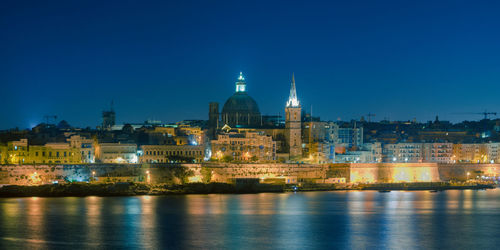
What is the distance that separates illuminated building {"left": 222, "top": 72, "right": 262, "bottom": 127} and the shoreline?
42.7 feet

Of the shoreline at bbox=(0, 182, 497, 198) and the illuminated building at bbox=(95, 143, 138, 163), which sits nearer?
the shoreline at bbox=(0, 182, 497, 198)

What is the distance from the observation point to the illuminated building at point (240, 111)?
186ft

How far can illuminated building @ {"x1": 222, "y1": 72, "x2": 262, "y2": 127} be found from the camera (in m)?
56.6

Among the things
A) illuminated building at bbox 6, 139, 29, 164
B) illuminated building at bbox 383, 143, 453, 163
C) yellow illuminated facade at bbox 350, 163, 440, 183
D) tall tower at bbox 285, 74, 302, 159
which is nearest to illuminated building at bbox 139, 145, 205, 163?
illuminated building at bbox 6, 139, 29, 164

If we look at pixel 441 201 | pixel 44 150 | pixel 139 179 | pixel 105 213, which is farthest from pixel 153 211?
pixel 441 201

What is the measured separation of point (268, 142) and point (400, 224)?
66.8 feet

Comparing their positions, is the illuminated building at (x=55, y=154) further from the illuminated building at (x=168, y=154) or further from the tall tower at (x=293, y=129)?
the tall tower at (x=293, y=129)

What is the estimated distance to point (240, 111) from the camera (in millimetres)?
56906

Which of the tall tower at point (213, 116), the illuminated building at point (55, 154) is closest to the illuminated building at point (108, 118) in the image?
the tall tower at point (213, 116)

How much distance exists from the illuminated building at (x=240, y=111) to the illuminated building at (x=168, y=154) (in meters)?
8.93

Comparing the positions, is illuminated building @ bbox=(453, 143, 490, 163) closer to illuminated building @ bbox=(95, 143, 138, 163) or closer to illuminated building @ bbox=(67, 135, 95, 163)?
illuminated building @ bbox=(95, 143, 138, 163)

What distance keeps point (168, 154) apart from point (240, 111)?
1158cm

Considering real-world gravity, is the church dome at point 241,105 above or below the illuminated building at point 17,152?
above

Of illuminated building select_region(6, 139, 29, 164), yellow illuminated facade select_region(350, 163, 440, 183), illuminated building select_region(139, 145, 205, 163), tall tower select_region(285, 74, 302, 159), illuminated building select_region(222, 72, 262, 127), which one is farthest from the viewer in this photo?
illuminated building select_region(222, 72, 262, 127)
